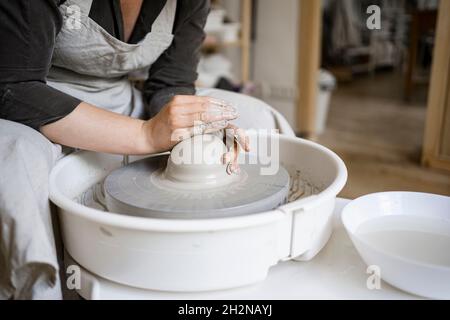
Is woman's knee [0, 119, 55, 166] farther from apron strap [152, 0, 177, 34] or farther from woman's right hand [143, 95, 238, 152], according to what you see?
apron strap [152, 0, 177, 34]

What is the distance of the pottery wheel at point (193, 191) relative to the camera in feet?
2.30

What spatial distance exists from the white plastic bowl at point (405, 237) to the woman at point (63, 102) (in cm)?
24

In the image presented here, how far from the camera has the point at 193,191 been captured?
2.51ft

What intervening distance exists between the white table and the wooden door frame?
1756 millimetres

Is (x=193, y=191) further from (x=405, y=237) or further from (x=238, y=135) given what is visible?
(x=405, y=237)

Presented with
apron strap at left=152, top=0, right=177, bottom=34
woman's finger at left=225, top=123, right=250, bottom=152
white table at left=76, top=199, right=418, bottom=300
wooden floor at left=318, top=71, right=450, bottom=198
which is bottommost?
wooden floor at left=318, top=71, right=450, bottom=198

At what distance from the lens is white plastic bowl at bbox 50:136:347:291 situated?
1.90ft

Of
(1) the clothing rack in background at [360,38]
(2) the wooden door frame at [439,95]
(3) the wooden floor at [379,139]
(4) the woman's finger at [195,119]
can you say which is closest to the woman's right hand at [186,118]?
(4) the woman's finger at [195,119]

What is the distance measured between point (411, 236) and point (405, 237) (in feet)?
0.04

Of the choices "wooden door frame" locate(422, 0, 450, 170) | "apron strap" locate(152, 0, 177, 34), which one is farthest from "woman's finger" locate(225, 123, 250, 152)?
"wooden door frame" locate(422, 0, 450, 170)

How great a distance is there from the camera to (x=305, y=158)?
93cm

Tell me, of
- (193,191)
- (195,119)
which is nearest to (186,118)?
(195,119)

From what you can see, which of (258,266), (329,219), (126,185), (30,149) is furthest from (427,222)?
(30,149)
